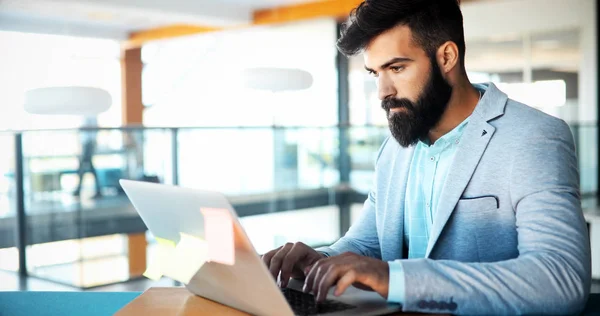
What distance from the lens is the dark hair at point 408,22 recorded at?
4.64 ft

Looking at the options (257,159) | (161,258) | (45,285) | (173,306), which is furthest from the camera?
(257,159)

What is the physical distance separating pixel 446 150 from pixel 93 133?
3769 millimetres

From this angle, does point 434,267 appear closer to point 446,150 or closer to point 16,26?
point 446,150

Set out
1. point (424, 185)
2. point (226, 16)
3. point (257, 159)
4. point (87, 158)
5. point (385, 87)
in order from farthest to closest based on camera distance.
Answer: point (226, 16)
point (257, 159)
point (87, 158)
point (424, 185)
point (385, 87)

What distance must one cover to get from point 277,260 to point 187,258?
0.54 feet

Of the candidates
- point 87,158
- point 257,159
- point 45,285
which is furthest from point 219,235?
point 257,159

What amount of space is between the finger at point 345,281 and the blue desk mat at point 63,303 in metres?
0.53

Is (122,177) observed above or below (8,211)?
above

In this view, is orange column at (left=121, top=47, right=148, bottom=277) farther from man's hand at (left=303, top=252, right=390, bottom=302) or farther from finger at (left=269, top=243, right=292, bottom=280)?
man's hand at (left=303, top=252, right=390, bottom=302)

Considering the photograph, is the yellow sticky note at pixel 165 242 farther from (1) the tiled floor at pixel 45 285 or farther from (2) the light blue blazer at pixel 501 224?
(1) the tiled floor at pixel 45 285

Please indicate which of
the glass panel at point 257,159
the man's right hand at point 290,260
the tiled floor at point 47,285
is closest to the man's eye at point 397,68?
the man's right hand at point 290,260

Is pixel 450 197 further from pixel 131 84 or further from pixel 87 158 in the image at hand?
pixel 131 84

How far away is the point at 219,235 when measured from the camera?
3.37ft

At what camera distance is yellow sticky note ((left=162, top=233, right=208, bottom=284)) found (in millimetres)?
1123
